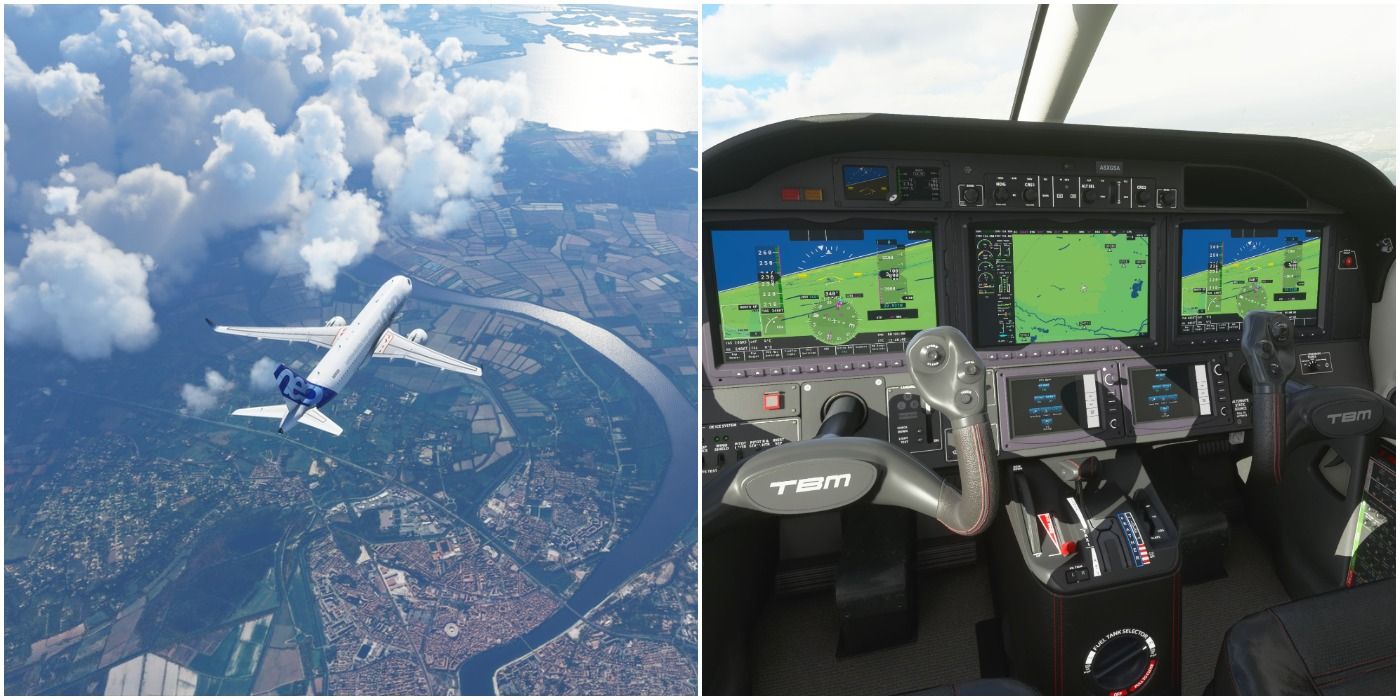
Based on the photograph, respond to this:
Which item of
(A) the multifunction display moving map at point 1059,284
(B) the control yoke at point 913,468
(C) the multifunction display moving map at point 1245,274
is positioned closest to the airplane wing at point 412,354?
(A) the multifunction display moving map at point 1059,284

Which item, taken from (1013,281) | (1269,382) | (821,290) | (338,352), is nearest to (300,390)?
(338,352)

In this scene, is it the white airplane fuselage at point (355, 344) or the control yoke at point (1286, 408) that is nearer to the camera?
the control yoke at point (1286, 408)

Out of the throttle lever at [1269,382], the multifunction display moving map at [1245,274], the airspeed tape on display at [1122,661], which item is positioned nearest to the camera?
the throttle lever at [1269,382]

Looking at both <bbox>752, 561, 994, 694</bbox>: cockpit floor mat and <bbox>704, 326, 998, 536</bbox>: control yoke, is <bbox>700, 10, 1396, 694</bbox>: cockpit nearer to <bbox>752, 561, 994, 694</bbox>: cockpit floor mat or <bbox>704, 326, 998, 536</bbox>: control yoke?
<bbox>752, 561, 994, 694</bbox>: cockpit floor mat

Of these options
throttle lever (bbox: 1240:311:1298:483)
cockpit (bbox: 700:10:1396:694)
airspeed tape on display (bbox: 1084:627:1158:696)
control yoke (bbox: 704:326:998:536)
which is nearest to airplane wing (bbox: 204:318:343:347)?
cockpit (bbox: 700:10:1396:694)

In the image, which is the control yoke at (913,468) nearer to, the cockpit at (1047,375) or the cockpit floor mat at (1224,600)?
the cockpit at (1047,375)

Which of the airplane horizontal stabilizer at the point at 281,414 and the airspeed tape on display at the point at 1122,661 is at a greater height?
the airplane horizontal stabilizer at the point at 281,414

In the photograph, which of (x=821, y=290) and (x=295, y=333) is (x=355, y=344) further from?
(x=821, y=290)
